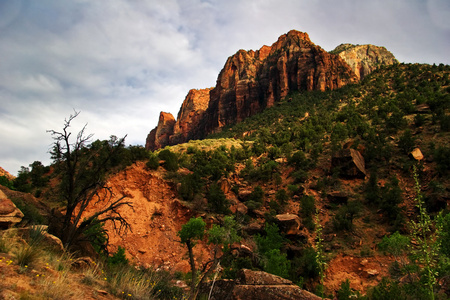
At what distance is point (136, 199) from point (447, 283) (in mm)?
22279

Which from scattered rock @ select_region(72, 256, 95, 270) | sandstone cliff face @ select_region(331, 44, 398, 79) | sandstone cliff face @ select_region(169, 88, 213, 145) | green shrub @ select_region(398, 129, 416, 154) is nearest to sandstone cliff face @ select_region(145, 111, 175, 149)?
sandstone cliff face @ select_region(169, 88, 213, 145)

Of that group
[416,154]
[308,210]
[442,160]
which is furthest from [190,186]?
[442,160]

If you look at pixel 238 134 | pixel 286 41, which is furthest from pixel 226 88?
pixel 238 134

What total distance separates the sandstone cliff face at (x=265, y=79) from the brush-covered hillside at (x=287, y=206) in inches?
1699

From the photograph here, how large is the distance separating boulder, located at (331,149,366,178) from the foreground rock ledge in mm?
20676

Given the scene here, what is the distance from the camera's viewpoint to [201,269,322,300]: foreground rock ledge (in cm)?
732

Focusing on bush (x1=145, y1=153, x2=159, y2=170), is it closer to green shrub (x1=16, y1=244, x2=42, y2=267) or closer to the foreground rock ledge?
the foreground rock ledge

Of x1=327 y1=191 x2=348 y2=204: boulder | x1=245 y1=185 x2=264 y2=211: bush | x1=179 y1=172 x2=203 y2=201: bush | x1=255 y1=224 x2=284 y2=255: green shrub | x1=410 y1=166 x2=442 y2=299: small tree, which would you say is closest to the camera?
x1=410 y1=166 x2=442 y2=299: small tree

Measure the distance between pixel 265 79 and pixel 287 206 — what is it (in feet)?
240

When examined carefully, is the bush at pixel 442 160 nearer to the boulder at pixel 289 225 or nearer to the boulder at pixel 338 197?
the boulder at pixel 338 197

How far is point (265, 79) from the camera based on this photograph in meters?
90.0

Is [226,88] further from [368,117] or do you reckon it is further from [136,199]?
[136,199]

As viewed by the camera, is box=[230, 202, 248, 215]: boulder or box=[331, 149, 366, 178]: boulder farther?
box=[331, 149, 366, 178]: boulder

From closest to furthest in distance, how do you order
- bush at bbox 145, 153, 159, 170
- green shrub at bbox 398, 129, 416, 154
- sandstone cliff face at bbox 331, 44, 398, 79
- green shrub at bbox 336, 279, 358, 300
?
green shrub at bbox 336, 279, 358, 300 < green shrub at bbox 398, 129, 416, 154 < bush at bbox 145, 153, 159, 170 < sandstone cliff face at bbox 331, 44, 398, 79
